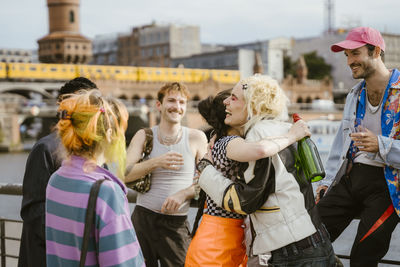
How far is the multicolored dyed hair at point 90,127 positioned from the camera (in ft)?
6.61

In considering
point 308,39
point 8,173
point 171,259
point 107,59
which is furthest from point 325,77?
point 171,259

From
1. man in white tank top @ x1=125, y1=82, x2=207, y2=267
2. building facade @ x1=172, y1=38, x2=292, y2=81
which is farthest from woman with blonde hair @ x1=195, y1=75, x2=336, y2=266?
building facade @ x1=172, y1=38, x2=292, y2=81

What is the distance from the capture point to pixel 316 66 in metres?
68.2

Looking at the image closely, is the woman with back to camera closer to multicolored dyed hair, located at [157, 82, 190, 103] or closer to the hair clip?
the hair clip

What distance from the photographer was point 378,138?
256 centimetres

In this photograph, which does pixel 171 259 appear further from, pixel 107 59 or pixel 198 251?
pixel 107 59

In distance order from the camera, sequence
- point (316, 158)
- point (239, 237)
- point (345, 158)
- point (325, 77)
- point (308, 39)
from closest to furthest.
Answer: point (316, 158) < point (239, 237) < point (345, 158) < point (325, 77) < point (308, 39)

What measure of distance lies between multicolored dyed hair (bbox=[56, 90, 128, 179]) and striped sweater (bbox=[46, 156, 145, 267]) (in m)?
0.06

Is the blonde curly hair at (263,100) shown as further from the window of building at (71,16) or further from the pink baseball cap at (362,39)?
the window of building at (71,16)

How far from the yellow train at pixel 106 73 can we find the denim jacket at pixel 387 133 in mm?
46425

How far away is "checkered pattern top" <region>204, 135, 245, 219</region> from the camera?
7.95 feet

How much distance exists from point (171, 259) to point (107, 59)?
8022 cm

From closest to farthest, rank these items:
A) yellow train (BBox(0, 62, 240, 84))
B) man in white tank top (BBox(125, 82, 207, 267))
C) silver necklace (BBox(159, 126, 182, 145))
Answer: man in white tank top (BBox(125, 82, 207, 267)) → silver necklace (BBox(159, 126, 182, 145)) → yellow train (BBox(0, 62, 240, 84))

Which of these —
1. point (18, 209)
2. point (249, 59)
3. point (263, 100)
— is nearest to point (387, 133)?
point (263, 100)
